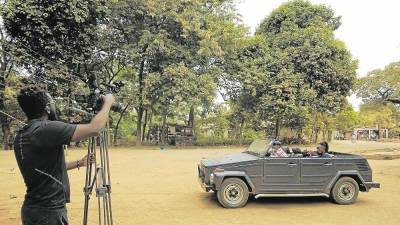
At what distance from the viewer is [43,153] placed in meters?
3.00

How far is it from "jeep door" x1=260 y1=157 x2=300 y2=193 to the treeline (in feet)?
62.4

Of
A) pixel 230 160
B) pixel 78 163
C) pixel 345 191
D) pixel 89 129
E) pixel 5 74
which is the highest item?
pixel 5 74

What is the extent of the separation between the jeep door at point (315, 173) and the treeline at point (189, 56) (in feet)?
63.6

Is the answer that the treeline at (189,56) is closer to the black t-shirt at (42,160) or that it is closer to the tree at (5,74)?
the tree at (5,74)

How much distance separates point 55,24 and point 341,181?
2279 centimetres

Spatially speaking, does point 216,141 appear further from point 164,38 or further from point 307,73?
point 164,38

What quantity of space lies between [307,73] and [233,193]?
26.2 meters

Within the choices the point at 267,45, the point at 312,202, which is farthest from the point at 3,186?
the point at 267,45

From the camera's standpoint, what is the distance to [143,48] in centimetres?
3138

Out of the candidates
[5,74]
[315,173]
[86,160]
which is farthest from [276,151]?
[5,74]

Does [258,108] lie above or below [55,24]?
below

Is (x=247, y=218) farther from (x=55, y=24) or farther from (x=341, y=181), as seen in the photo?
(x=55, y=24)

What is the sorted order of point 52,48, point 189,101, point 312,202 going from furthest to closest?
point 189,101
point 52,48
point 312,202

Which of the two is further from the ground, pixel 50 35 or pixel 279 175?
pixel 50 35
